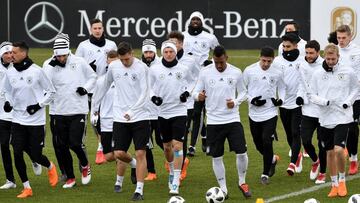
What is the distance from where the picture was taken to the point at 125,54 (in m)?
19.1

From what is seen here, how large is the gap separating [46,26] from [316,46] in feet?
59.5

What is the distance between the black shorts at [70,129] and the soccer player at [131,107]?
45.7 inches

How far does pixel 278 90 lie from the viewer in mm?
20375

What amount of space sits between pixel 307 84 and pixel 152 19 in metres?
17.4

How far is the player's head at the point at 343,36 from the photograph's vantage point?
69.7 ft

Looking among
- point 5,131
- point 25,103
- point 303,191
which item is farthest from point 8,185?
point 303,191

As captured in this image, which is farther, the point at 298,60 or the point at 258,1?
the point at 258,1

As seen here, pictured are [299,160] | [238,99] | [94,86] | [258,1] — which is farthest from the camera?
[258,1]

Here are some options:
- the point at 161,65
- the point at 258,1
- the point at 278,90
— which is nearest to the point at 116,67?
the point at 161,65

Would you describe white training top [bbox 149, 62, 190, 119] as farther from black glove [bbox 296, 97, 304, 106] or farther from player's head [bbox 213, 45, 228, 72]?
black glove [bbox 296, 97, 304, 106]

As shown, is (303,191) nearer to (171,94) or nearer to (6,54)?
(171,94)

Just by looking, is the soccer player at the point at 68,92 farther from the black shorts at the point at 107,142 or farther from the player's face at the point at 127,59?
the player's face at the point at 127,59

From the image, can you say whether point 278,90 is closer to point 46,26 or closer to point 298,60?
point 298,60

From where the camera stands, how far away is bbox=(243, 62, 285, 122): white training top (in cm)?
2011
